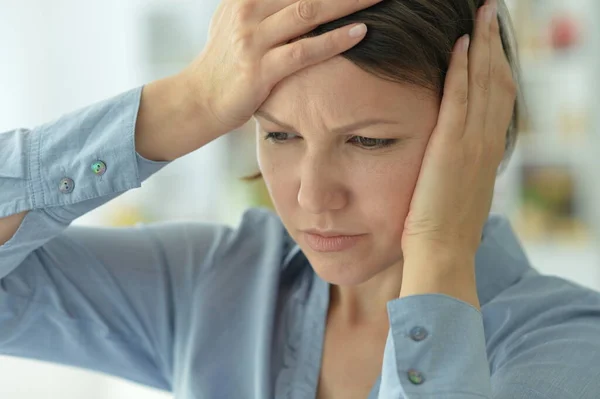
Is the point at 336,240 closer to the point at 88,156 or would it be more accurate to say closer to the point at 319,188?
the point at 319,188

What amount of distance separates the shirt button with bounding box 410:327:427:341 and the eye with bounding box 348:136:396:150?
0.24 metres

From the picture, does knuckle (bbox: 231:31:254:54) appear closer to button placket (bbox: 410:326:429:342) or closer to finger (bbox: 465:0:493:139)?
finger (bbox: 465:0:493:139)

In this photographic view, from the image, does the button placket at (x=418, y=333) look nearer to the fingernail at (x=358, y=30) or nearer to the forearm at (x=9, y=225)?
the fingernail at (x=358, y=30)

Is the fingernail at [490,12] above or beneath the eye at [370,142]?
above

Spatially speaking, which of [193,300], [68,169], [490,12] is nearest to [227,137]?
[193,300]

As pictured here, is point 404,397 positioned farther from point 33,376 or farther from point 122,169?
point 33,376

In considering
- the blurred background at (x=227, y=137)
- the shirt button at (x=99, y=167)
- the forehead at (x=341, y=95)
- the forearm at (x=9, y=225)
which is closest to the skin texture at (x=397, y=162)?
the forehead at (x=341, y=95)

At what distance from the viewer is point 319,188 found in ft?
3.41

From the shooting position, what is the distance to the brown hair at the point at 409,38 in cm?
99

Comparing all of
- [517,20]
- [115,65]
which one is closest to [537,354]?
[517,20]

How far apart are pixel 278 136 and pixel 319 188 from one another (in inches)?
4.4

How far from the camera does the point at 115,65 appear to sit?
4.32 meters

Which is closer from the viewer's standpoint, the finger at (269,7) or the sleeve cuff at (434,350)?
the sleeve cuff at (434,350)

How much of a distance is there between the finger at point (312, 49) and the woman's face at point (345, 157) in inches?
0.8
